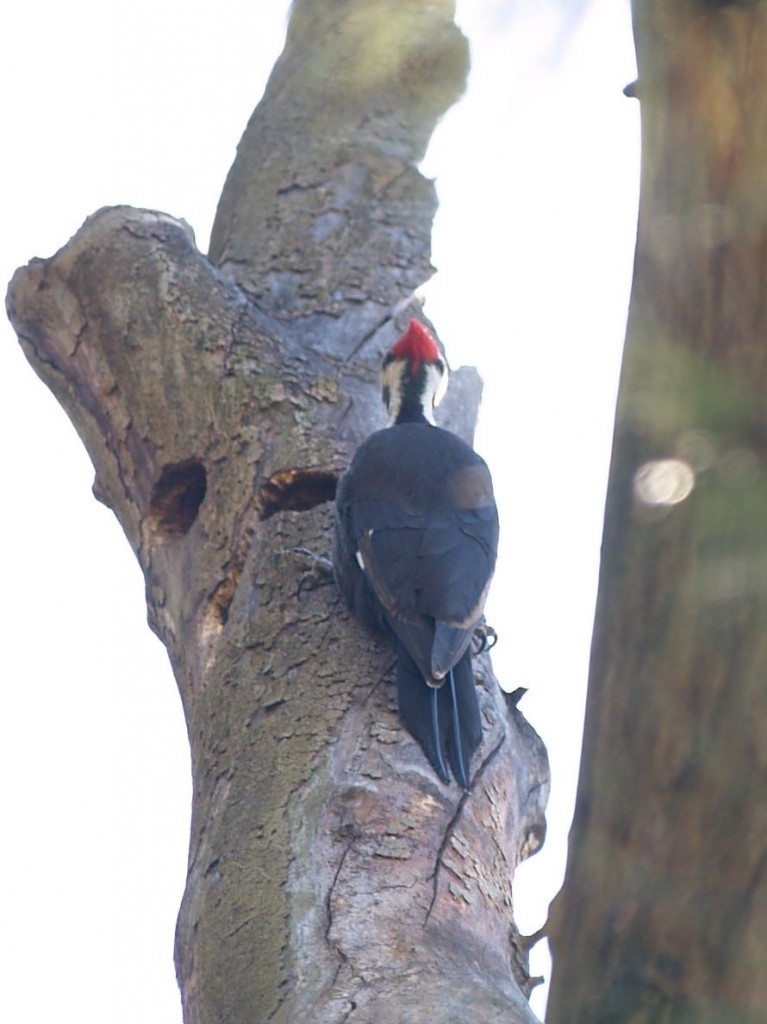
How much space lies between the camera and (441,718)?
2.58 meters

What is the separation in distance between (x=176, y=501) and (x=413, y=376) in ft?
2.17

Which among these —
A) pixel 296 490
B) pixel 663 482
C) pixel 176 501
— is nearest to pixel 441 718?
pixel 296 490

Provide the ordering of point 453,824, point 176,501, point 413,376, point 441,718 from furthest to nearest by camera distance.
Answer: point 413,376, point 176,501, point 441,718, point 453,824

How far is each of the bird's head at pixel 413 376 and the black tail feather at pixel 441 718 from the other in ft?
2.86

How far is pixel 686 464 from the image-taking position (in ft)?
2.50

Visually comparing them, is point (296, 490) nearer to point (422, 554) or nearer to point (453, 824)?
point (422, 554)

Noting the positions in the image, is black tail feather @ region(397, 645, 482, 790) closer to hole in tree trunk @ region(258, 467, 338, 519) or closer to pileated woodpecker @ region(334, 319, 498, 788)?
pileated woodpecker @ region(334, 319, 498, 788)

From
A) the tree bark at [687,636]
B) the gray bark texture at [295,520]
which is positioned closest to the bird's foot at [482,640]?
the gray bark texture at [295,520]

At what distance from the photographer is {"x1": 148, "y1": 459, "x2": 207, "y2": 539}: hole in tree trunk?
10.5 ft

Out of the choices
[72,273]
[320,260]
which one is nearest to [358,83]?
[320,260]

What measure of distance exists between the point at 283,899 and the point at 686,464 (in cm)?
154

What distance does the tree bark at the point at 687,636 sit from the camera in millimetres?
713

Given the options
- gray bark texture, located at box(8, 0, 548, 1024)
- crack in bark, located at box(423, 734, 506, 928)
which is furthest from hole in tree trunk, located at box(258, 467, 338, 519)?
crack in bark, located at box(423, 734, 506, 928)

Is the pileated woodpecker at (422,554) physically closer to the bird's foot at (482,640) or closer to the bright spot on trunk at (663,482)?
the bird's foot at (482,640)
